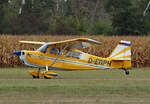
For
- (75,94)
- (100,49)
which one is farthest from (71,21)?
(75,94)

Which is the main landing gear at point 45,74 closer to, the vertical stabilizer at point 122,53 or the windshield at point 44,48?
the windshield at point 44,48

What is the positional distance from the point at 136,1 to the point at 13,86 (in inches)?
1919

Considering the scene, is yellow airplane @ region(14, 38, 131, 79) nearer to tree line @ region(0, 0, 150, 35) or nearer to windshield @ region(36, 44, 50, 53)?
windshield @ region(36, 44, 50, 53)

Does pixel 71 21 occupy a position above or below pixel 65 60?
above

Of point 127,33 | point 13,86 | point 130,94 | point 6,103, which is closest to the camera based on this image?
point 6,103

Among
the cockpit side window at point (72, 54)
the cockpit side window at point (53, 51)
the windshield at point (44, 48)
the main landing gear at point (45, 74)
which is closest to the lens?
the main landing gear at point (45, 74)

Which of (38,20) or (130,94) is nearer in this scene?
(130,94)

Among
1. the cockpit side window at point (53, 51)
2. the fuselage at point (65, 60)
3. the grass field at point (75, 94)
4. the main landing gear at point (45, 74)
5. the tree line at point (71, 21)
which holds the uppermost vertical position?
the tree line at point (71, 21)

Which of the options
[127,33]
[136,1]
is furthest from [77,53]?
[136,1]

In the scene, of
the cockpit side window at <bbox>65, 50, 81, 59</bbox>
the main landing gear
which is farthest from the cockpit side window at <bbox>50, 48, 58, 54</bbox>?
the main landing gear

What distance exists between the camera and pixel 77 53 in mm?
21953

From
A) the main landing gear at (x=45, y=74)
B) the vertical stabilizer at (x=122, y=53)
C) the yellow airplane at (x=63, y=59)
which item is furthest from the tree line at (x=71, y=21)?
the main landing gear at (x=45, y=74)

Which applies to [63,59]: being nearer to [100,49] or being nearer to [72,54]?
[72,54]

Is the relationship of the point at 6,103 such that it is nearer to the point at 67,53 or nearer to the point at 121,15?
the point at 67,53
